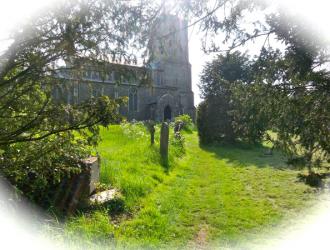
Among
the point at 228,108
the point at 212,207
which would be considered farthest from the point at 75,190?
the point at 228,108

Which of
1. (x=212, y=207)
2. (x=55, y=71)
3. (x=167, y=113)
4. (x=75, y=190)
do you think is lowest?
(x=212, y=207)

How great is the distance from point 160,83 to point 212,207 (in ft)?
125

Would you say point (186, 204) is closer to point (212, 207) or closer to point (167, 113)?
point (212, 207)

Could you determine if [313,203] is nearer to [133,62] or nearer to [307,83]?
[307,83]

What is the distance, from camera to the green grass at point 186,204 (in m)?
5.05

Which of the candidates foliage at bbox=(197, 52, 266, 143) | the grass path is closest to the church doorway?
foliage at bbox=(197, 52, 266, 143)

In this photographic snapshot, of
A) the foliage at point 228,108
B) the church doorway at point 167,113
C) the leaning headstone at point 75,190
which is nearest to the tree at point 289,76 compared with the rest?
the foliage at point 228,108

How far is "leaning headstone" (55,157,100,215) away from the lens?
227 inches

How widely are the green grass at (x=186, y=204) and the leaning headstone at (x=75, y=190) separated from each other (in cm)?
37

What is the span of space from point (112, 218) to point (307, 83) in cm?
392

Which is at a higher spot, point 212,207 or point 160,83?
point 160,83

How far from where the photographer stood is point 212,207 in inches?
267

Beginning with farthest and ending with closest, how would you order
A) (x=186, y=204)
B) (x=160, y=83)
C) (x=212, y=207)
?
(x=160, y=83), (x=186, y=204), (x=212, y=207)

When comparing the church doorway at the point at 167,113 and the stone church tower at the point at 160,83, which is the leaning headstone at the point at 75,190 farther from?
the church doorway at the point at 167,113
